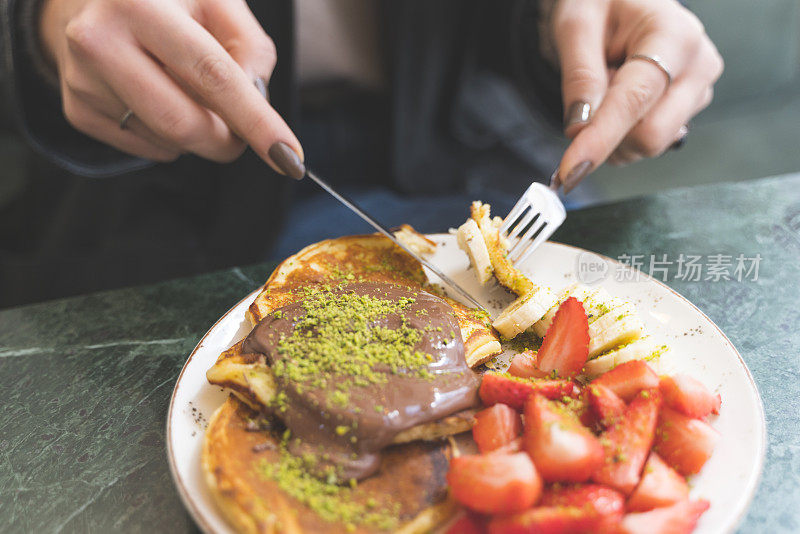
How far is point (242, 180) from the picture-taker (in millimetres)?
2264

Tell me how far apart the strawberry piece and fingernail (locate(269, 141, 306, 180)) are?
97cm

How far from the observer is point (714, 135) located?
4.54 meters

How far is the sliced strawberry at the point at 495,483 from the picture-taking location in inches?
34.8

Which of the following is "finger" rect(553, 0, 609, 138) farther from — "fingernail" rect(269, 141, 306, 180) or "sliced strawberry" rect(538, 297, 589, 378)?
"fingernail" rect(269, 141, 306, 180)

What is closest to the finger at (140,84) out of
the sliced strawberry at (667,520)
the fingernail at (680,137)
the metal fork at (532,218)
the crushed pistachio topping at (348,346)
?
the crushed pistachio topping at (348,346)

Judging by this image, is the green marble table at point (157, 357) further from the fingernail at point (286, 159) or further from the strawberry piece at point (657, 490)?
the fingernail at point (286, 159)

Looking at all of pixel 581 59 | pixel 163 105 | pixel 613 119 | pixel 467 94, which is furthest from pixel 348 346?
pixel 467 94

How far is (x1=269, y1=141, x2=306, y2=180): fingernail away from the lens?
1.41 metres

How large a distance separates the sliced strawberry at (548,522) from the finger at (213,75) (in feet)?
3.20

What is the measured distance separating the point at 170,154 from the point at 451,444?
1.28 m

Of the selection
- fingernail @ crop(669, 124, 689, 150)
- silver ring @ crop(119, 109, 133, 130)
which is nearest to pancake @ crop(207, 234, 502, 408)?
silver ring @ crop(119, 109, 133, 130)

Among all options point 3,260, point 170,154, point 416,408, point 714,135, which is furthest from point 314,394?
point 714,135

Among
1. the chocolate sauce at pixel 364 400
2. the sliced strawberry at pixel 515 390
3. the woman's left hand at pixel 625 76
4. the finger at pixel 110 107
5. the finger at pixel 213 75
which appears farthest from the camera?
the woman's left hand at pixel 625 76

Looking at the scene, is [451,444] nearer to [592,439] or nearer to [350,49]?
[592,439]
